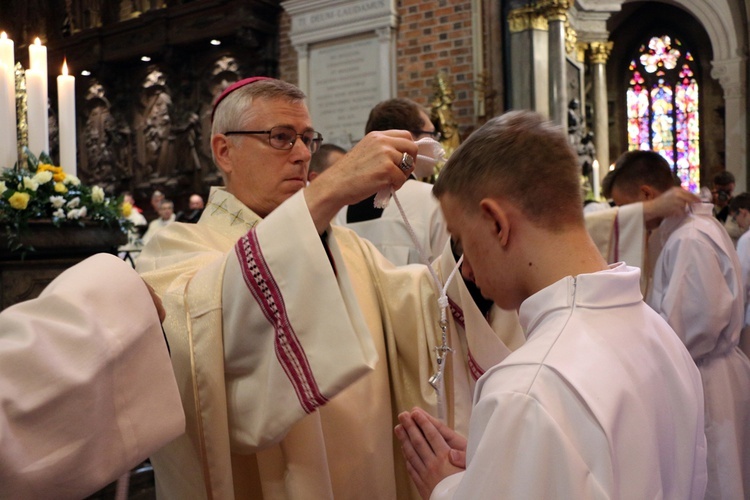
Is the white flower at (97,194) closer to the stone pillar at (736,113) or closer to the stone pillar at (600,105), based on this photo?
the stone pillar at (600,105)

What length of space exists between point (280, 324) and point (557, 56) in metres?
7.13

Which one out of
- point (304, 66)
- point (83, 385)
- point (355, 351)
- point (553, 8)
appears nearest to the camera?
point (83, 385)

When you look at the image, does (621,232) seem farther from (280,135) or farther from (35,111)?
(35,111)

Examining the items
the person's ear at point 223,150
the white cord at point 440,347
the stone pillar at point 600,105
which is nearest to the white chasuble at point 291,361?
the white cord at point 440,347

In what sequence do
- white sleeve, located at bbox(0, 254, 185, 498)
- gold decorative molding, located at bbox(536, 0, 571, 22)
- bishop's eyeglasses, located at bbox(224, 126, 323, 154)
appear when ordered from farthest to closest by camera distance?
1. gold decorative molding, located at bbox(536, 0, 571, 22)
2. bishop's eyeglasses, located at bbox(224, 126, 323, 154)
3. white sleeve, located at bbox(0, 254, 185, 498)

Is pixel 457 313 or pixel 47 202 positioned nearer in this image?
pixel 457 313

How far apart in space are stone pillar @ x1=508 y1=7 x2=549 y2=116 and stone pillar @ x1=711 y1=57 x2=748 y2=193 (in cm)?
589

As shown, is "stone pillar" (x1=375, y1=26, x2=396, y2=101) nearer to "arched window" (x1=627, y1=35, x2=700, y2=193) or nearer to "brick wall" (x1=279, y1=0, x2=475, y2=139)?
"brick wall" (x1=279, y1=0, x2=475, y2=139)

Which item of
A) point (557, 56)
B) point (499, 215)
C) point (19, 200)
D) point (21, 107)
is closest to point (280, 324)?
point (499, 215)

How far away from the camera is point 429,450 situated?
4.35 feet

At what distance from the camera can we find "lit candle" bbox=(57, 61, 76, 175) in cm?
344

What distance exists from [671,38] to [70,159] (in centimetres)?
1561

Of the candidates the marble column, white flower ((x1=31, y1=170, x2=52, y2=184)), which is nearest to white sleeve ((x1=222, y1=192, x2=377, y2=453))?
white flower ((x1=31, y1=170, x2=52, y2=184))

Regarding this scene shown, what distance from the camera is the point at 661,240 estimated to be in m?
3.80
